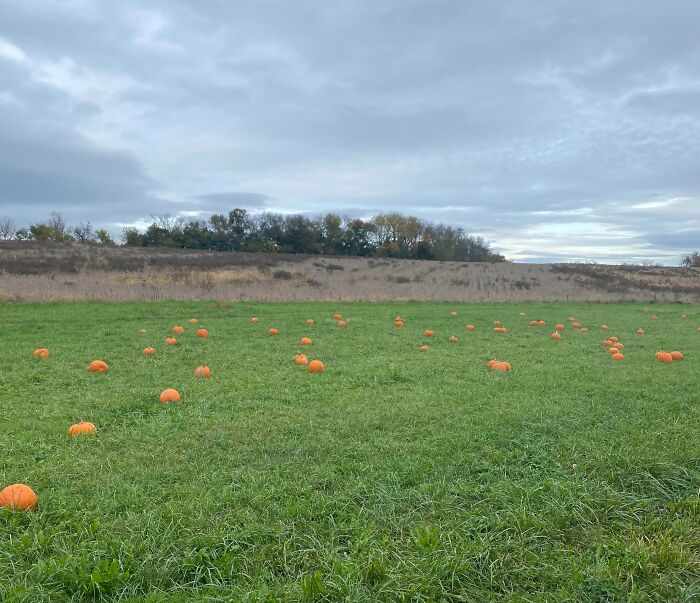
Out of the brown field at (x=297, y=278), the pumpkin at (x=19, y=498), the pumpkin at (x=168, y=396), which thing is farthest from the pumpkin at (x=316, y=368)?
the brown field at (x=297, y=278)

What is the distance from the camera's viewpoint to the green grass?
9.34 feet

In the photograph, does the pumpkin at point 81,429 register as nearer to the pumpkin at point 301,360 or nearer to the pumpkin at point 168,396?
the pumpkin at point 168,396

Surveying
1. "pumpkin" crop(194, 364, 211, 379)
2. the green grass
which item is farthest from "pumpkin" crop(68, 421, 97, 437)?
"pumpkin" crop(194, 364, 211, 379)

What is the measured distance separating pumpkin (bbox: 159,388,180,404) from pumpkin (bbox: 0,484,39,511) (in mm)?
2569

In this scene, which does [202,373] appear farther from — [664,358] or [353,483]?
[664,358]

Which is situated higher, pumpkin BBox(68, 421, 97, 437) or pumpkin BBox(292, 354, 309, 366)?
pumpkin BBox(292, 354, 309, 366)

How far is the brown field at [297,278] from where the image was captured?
830 inches

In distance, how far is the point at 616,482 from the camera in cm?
396

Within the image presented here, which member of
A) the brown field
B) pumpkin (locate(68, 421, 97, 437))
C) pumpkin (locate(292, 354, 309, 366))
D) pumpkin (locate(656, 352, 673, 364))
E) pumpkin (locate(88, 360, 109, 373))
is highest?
the brown field

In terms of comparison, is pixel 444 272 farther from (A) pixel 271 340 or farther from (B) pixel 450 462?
(B) pixel 450 462

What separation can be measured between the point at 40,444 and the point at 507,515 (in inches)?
166

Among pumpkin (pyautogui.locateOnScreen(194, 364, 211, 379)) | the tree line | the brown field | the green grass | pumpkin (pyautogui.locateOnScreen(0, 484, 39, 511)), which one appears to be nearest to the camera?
the green grass

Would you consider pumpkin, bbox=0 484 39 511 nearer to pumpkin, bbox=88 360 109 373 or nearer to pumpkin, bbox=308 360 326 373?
Answer: pumpkin, bbox=88 360 109 373

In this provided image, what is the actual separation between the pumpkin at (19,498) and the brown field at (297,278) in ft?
53.5
